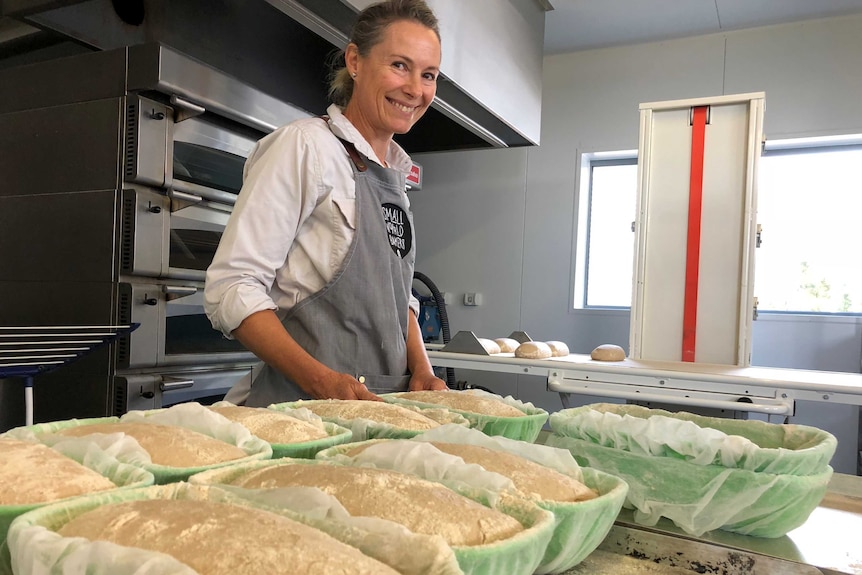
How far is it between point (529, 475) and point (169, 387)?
1736 mm

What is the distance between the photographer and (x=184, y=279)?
7.11 feet

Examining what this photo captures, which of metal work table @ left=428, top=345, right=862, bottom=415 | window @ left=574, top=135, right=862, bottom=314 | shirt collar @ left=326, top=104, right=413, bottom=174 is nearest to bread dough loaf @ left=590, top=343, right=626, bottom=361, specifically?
metal work table @ left=428, top=345, right=862, bottom=415

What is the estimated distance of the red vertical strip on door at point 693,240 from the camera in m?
2.80

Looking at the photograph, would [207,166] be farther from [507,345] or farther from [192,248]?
[507,345]

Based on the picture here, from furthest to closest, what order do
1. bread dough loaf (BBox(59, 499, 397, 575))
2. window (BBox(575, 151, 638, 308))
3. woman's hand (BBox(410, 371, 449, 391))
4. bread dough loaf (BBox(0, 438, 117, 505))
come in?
window (BBox(575, 151, 638, 308)) < woman's hand (BBox(410, 371, 449, 391)) < bread dough loaf (BBox(0, 438, 117, 505)) < bread dough loaf (BBox(59, 499, 397, 575))

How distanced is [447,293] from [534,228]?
0.78 meters

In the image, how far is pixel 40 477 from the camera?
0.47 m

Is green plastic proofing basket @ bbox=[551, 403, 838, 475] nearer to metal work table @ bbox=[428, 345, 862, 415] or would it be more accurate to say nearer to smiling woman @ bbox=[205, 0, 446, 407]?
smiling woman @ bbox=[205, 0, 446, 407]

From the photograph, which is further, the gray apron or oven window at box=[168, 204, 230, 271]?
oven window at box=[168, 204, 230, 271]

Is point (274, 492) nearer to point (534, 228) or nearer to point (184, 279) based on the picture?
point (184, 279)

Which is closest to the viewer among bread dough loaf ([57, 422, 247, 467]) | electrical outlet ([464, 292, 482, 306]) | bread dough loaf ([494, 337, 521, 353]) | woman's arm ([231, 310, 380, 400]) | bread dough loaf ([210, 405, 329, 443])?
bread dough loaf ([57, 422, 247, 467])

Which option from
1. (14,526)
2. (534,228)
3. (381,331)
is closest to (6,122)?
(381,331)

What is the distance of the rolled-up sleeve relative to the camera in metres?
1.25

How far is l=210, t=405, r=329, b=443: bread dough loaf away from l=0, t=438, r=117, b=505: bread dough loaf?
8.2 inches
